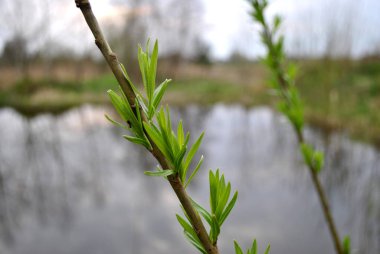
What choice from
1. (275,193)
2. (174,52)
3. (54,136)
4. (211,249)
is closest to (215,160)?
(275,193)

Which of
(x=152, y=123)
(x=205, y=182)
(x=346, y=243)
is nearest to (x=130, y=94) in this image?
(x=152, y=123)

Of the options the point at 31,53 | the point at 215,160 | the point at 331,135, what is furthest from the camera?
the point at 31,53

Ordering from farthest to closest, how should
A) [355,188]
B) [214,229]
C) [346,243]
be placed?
1. [355,188]
2. [346,243]
3. [214,229]

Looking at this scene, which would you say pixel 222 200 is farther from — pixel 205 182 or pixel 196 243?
pixel 205 182

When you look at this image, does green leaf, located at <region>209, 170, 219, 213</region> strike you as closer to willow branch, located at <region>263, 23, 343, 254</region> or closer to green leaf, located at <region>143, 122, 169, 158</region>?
green leaf, located at <region>143, 122, 169, 158</region>

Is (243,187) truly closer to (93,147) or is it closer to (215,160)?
(215,160)

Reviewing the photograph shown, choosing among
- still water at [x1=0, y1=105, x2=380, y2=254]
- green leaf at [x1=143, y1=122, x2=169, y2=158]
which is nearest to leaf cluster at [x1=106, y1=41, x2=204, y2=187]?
green leaf at [x1=143, y1=122, x2=169, y2=158]
